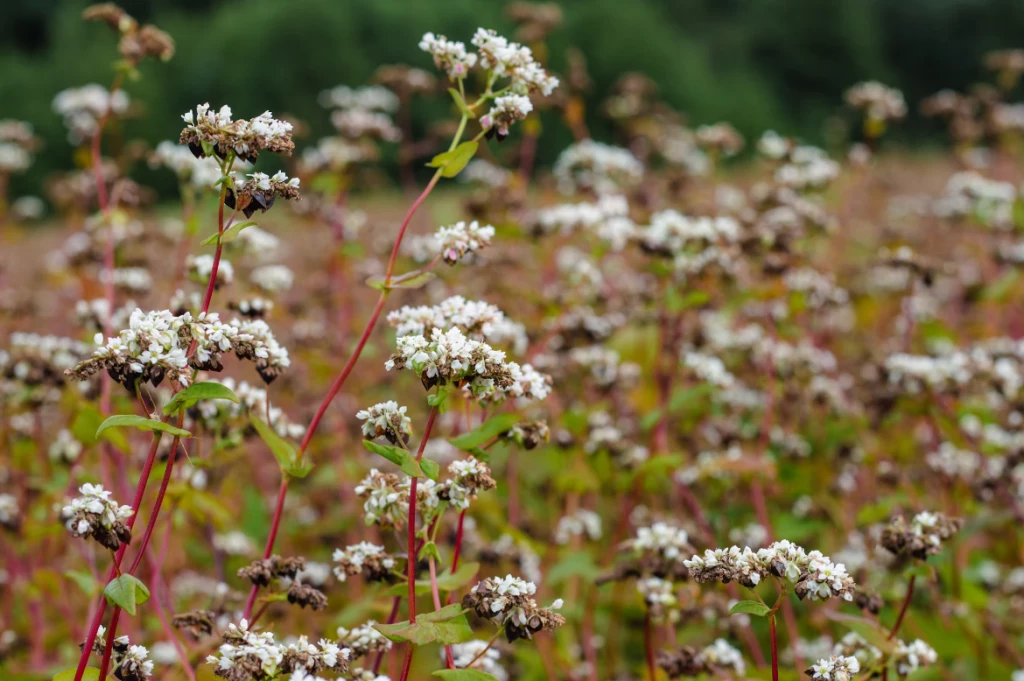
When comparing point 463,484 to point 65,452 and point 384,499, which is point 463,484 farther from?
point 65,452

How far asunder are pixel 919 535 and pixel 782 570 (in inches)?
34.8

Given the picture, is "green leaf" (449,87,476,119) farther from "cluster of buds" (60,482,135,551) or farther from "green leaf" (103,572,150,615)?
"green leaf" (103,572,150,615)

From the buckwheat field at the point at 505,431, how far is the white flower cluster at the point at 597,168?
3cm

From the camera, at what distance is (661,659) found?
123 inches

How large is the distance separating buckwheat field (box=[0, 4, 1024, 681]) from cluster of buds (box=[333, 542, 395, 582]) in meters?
0.01

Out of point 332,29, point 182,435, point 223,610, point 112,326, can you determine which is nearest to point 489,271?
point 112,326

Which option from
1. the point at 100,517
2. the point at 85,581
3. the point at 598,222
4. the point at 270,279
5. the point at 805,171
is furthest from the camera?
the point at 805,171

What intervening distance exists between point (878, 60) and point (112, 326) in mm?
92696

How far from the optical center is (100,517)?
2.42 m

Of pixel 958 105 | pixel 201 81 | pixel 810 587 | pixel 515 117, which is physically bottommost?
pixel 810 587

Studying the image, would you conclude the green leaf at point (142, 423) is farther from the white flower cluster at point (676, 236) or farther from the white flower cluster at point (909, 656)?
the white flower cluster at point (676, 236)

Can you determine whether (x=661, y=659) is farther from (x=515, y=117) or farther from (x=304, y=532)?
(x=304, y=532)

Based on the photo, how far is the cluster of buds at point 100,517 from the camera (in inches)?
94.1

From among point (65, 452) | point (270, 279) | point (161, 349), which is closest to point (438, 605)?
point (161, 349)
